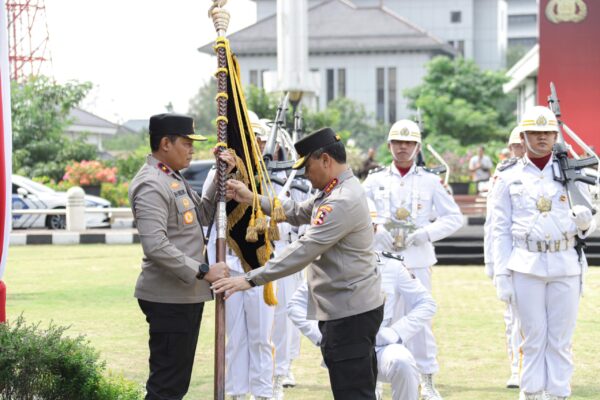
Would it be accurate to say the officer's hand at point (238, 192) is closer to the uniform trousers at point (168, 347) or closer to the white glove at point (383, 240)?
the uniform trousers at point (168, 347)

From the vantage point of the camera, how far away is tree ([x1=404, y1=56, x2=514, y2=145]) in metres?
63.3

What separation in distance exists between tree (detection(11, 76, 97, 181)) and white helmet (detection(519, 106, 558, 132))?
28.9 meters

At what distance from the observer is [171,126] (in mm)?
6109

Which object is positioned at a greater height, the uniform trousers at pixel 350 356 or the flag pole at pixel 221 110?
the flag pole at pixel 221 110

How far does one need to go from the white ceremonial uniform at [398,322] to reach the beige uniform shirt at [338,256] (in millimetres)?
459

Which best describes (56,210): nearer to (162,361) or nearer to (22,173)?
(22,173)

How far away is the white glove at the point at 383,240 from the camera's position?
28.4 ft

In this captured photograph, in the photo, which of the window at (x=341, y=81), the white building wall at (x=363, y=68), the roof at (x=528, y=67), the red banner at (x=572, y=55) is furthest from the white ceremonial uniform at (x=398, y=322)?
the window at (x=341, y=81)

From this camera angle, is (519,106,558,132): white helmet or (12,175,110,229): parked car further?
(12,175,110,229): parked car

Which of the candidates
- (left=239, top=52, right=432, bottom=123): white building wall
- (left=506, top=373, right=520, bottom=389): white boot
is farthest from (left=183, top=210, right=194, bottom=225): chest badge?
(left=239, top=52, right=432, bottom=123): white building wall

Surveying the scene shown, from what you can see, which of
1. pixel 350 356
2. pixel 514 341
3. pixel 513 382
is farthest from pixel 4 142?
pixel 513 382

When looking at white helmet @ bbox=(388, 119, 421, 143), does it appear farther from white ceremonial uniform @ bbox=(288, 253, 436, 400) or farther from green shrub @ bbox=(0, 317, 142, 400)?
green shrub @ bbox=(0, 317, 142, 400)

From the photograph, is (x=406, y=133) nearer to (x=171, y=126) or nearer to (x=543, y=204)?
(x=543, y=204)

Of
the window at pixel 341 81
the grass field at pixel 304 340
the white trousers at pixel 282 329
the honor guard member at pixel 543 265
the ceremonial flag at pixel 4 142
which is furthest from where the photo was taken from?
the window at pixel 341 81
